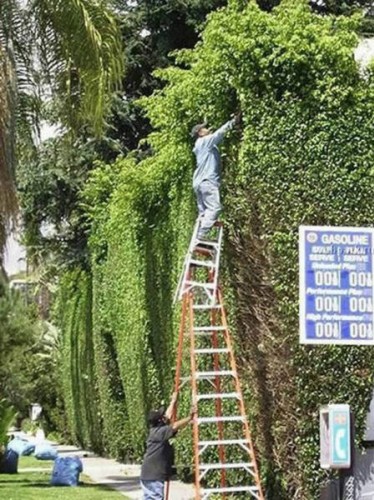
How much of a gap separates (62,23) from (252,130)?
530 centimetres

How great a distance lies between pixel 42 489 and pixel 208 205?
1025 cm

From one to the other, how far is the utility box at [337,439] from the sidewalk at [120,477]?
8.49 m

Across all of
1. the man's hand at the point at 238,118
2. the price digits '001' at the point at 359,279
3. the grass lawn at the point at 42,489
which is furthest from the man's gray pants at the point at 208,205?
the grass lawn at the point at 42,489

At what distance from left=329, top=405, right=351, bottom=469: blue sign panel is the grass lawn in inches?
409

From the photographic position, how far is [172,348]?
2133 cm

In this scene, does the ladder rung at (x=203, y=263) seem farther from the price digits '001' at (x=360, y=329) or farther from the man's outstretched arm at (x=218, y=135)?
the price digits '001' at (x=360, y=329)

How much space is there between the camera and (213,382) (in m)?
16.6

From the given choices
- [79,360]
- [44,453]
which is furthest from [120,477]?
[79,360]

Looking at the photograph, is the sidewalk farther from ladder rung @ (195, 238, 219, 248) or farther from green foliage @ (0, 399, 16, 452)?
ladder rung @ (195, 238, 219, 248)

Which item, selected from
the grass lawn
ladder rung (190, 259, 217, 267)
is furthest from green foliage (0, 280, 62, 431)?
ladder rung (190, 259, 217, 267)

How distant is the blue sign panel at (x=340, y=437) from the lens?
1100cm

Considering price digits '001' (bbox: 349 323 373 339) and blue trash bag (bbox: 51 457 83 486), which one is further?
blue trash bag (bbox: 51 457 83 486)

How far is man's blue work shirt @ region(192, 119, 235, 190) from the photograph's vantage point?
1497cm

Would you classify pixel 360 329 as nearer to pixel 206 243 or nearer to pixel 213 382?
pixel 206 243
